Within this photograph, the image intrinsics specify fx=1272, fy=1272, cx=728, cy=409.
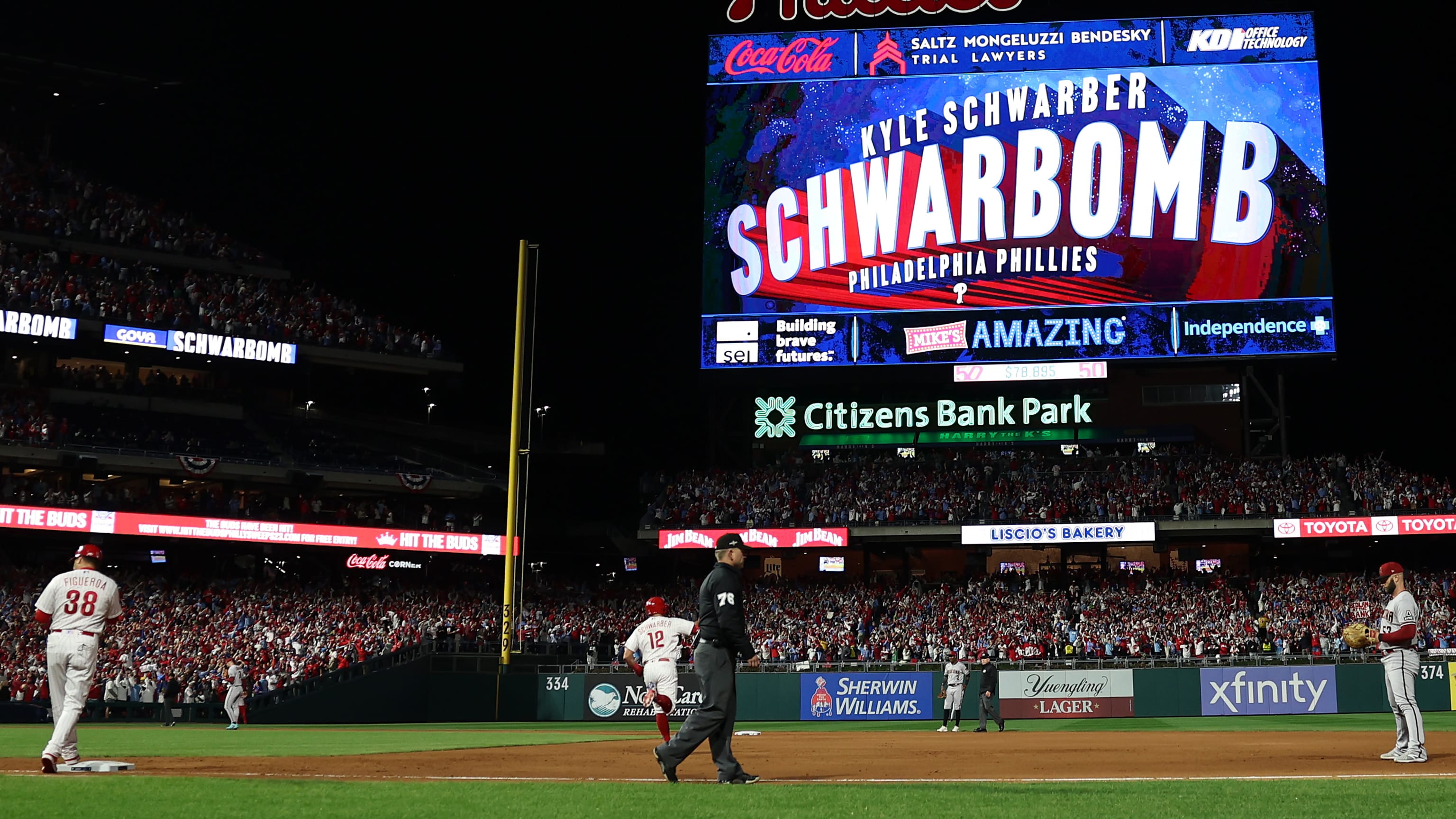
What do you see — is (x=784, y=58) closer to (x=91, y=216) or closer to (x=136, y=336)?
(x=136, y=336)

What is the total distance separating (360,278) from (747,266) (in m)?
20.9

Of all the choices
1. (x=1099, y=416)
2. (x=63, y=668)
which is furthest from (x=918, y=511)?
(x=63, y=668)

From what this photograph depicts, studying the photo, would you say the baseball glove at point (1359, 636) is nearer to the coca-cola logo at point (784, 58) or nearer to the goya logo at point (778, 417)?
the coca-cola logo at point (784, 58)

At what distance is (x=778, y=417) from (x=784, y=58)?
13.4 meters

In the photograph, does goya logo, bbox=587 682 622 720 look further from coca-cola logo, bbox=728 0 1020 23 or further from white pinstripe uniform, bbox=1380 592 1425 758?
coca-cola logo, bbox=728 0 1020 23

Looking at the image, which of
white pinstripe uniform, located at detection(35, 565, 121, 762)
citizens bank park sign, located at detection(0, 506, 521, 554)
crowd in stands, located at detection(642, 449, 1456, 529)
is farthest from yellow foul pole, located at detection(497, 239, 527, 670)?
white pinstripe uniform, located at detection(35, 565, 121, 762)

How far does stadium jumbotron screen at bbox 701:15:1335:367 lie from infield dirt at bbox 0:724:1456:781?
2345 centimetres

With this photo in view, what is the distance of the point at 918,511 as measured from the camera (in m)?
45.3

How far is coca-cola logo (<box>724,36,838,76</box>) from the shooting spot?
45625 mm

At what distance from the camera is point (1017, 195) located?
143 feet

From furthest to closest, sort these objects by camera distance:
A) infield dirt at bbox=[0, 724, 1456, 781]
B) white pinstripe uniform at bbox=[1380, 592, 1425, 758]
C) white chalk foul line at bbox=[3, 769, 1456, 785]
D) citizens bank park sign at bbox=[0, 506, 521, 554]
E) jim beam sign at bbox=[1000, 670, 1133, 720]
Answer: citizens bank park sign at bbox=[0, 506, 521, 554] < jim beam sign at bbox=[1000, 670, 1133, 720] < white pinstripe uniform at bbox=[1380, 592, 1425, 758] < infield dirt at bbox=[0, 724, 1456, 781] < white chalk foul line at bbox=[3, 769, 1456, 785]

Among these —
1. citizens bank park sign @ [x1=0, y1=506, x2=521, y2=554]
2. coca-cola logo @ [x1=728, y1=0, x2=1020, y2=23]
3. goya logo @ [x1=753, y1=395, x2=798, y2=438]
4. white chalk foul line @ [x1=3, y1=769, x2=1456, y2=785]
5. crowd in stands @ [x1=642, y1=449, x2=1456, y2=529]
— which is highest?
coca-cola logo @ [x1=728, y1=0, x2=1020, y2=23]

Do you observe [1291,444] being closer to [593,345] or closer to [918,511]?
[918,511]

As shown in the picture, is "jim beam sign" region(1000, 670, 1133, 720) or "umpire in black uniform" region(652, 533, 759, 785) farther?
"jim beam sign" region(1000, 670, 1133, 720)
